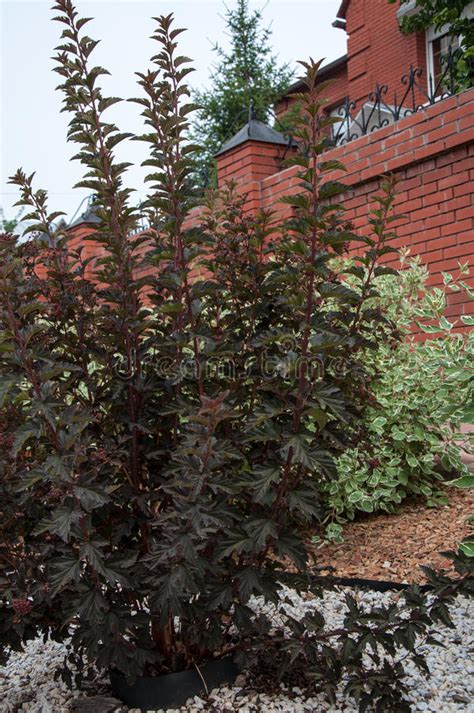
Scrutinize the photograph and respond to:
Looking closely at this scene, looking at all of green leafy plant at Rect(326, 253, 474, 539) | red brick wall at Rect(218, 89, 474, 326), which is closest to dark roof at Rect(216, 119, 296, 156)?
red brick wall at Rect(218, 89, 474, 326)

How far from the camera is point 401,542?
3537mm

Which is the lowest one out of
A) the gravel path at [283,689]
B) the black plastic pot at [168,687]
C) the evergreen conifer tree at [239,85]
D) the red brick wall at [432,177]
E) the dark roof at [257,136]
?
the gravel path at [283,689]

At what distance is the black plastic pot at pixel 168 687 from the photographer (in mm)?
2133

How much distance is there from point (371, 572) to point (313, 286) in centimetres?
189

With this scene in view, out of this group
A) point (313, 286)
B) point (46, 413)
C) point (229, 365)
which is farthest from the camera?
point (229, 365)

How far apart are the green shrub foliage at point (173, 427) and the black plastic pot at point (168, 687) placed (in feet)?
0.22

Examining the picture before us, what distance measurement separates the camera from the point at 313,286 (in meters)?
1.93

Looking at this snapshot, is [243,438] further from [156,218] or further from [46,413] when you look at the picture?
[156,218]

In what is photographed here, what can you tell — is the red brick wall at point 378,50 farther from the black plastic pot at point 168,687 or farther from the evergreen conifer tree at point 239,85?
the black plastic pot at point 168,687

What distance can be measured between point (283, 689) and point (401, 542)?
1507mm

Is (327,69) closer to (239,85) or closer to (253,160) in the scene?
(239,85)

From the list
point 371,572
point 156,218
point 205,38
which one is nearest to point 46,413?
point 156,218

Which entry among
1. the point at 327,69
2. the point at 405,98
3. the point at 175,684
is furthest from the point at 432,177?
the point at 327,69

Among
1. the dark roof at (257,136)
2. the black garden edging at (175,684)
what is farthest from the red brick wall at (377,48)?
the black garden edging at (175,684)
